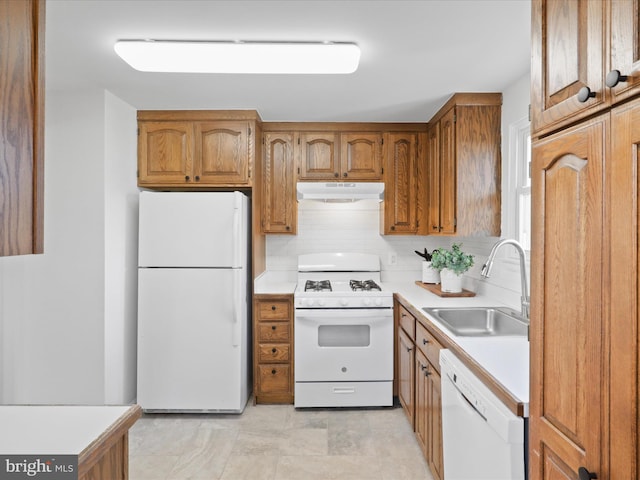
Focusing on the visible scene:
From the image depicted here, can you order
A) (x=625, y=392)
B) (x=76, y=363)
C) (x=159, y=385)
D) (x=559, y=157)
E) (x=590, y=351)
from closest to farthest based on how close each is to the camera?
(x=625, y=392) < (x=590, y=351) < (x=559, y=157) < (x=76, y=363) < (x=159, y=385)

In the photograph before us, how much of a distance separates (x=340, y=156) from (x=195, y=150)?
47.0 inches

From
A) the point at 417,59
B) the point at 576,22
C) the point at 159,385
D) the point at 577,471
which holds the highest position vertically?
the point at 417,59

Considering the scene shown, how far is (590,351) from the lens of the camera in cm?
86

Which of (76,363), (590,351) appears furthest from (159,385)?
(590,351)

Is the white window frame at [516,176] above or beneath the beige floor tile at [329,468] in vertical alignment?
above

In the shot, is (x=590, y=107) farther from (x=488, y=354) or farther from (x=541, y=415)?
(x=488, y=354)

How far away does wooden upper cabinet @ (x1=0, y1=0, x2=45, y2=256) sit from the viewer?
0.72 metres

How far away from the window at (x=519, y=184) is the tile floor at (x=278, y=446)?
154 cm

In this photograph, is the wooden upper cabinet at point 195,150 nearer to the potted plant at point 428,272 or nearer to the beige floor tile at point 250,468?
the potted plant at point 428,272

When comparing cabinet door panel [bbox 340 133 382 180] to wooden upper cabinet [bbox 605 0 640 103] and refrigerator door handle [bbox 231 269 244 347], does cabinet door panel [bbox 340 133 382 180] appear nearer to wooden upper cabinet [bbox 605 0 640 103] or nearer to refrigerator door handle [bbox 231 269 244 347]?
refrigerator door handle [bbox 231 269 244 347]

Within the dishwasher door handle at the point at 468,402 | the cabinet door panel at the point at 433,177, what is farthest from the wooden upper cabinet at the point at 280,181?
the dishwasher door handle at the point at 468,402

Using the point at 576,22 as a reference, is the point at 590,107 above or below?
below

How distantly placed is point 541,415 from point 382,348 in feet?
6.62

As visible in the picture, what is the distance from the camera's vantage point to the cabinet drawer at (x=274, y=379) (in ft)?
10.3
